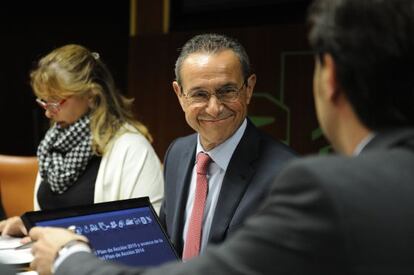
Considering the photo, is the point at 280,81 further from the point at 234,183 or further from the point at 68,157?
the point at 234,183

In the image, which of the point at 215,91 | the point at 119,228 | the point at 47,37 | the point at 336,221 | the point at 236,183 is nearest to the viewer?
the point at 336,221

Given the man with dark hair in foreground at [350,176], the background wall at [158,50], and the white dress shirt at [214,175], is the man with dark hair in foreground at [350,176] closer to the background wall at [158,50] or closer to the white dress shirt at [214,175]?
the white dress shirt at [214,175]

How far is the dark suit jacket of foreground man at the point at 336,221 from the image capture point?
77 centimetres

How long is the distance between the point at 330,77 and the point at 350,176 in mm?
182

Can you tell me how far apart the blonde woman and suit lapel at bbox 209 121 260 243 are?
72 cm

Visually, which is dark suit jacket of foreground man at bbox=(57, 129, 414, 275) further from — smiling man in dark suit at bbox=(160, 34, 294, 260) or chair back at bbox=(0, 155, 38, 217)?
chair back at bbox=(0, 155, 38, 217)

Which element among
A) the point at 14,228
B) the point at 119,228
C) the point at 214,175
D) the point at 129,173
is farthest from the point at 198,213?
the point at 129,173

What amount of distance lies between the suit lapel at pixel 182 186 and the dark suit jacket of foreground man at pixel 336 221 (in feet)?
3.02

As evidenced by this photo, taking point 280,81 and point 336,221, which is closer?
point 336,221

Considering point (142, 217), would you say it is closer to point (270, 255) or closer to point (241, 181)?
point (241, 181)

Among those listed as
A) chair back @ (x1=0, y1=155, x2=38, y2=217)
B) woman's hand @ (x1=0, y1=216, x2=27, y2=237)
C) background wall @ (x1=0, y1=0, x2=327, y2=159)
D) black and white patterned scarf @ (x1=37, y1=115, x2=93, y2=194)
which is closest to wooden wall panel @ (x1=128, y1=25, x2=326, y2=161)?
background wall @ (x1=0, y1=0, x2=327, y2=159)

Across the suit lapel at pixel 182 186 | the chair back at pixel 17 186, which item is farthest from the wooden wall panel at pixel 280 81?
the suit lapel at pixel 182 186

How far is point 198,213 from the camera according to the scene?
5.60ft

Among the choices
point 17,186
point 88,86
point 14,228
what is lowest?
point 17,186
